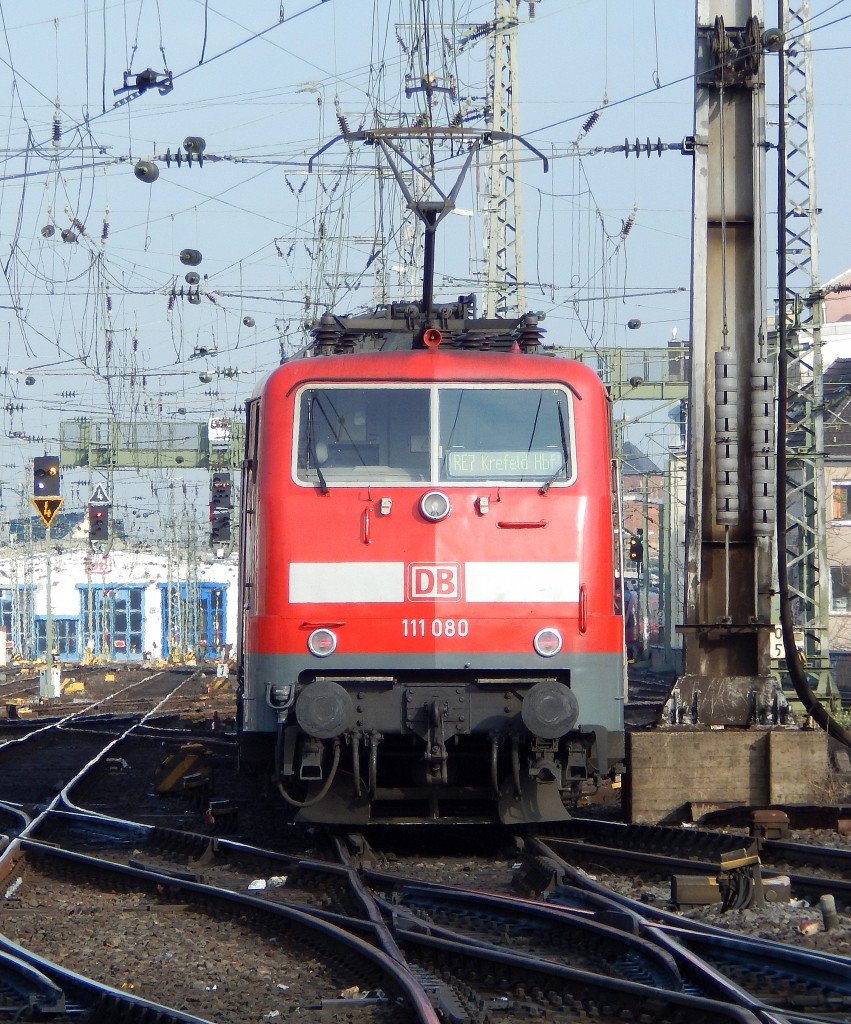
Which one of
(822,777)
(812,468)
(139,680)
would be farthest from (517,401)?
(139,680)

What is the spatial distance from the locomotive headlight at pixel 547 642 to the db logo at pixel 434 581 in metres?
0.53

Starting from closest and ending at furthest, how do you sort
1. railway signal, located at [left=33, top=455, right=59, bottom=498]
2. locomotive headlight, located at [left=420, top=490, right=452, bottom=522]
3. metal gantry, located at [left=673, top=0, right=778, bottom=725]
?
locomotive headlight, located at [left=420, top=490, right=452, bottom=522] < metal gantry, located at [left=673, top=0, right=778, bottom=725] < railway signal, located at [left=33, top=455, right=59, bottom=498]

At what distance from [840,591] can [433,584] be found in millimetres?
33747

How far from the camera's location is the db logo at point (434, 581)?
8.80 metres

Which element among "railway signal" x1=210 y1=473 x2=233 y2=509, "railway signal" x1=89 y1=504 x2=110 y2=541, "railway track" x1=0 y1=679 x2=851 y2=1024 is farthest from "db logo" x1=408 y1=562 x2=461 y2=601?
"railway signal" x1=89 y1=504 x2=110 y2=541

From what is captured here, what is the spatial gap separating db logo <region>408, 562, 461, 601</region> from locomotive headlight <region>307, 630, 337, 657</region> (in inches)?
21.2

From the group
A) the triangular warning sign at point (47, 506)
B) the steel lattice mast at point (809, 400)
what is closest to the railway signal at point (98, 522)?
the triangular warning sign at point (47, 506)

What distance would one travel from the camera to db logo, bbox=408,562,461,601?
346 inches

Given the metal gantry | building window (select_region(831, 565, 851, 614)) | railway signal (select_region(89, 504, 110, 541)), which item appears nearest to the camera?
the metal gantry

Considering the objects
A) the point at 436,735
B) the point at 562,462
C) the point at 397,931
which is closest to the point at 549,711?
the point at 436,735

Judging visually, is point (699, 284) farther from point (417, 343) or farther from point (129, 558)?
point (129, 558)

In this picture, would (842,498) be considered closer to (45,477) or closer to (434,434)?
(45,477)

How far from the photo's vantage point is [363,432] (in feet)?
30.1

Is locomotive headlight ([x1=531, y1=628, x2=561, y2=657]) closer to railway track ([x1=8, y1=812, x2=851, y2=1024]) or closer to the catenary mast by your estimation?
railway track ([x1=8, y1=812, x2=851, y2=1024])
